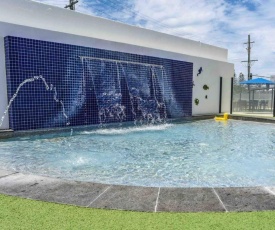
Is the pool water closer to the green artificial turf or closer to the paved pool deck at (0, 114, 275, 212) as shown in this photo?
the paved pool deck at (0, 114, 275, 212)

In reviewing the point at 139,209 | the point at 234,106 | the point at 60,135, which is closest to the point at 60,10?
the point at 60,135

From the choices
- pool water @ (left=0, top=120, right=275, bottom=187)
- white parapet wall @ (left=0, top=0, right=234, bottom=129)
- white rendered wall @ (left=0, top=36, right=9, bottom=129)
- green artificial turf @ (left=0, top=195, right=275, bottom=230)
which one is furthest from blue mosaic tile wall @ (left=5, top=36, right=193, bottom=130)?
green artificial turf @ (left=0, top=195, right=275, bottom=230)

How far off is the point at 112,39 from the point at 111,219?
33.3ft

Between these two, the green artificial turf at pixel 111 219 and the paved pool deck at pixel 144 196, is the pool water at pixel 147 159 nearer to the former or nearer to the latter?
the paved pool deck at pixel 144 196

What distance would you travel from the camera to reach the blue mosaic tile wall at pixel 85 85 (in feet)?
26.9

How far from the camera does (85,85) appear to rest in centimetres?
1014

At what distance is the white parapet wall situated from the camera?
8359 mm

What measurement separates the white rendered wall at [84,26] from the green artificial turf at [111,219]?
305 inches

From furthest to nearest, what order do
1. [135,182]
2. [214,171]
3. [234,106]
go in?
[234,106], [214,171], [135,182]

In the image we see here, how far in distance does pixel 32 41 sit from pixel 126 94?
4656 mm

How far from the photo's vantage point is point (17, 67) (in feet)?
26.5

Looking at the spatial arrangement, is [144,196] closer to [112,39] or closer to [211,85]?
[112,39]

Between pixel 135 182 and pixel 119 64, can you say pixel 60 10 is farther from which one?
pixel 135 182

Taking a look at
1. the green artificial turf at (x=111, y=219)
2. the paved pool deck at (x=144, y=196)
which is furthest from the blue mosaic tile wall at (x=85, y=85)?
the green artificial turf at (x=111, y=219)
